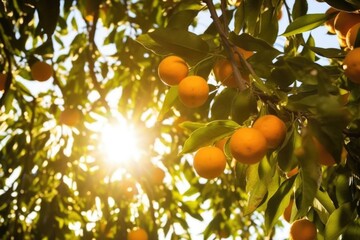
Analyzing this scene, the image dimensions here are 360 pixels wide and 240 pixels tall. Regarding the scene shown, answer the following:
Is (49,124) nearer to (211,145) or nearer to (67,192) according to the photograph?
(67,192)

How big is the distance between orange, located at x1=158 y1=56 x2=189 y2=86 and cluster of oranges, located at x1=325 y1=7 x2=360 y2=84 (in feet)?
1.61

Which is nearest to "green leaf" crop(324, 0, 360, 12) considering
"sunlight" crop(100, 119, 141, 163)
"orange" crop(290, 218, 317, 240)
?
"orange" crop(290, 218, 317, 240)

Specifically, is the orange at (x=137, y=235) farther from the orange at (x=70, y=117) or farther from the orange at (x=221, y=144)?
the orange at (x=221, y=144)

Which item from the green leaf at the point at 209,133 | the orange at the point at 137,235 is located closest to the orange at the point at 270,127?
the green leaf at the point at 209,133

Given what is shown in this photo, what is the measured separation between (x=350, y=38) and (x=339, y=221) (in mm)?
606

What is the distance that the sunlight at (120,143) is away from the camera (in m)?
2.84

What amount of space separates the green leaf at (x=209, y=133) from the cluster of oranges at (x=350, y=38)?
1.19 feet

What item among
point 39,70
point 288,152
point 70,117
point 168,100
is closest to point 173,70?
point 168,100

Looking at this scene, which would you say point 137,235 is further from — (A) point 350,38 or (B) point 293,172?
(A) point 350,38

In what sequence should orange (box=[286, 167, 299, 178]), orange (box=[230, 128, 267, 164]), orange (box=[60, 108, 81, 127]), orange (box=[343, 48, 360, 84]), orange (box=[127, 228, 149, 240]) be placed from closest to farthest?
orange (box=[230, 128, 267, 164])
orange (box=[343, 48, 360, 84])
orange (box=[286, 167, 299, 178])
orange (box=[127, 228, 149, 240])
orange (box=[60, 108, 81, 127])

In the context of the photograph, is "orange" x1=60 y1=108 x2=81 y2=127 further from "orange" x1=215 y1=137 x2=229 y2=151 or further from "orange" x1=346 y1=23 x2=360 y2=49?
"orange" x1=346 y1=23 x2=360 y2=49

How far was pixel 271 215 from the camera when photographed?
1375 mm

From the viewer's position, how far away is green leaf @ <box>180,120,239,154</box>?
4.06 ft

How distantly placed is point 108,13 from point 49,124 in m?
1.12
